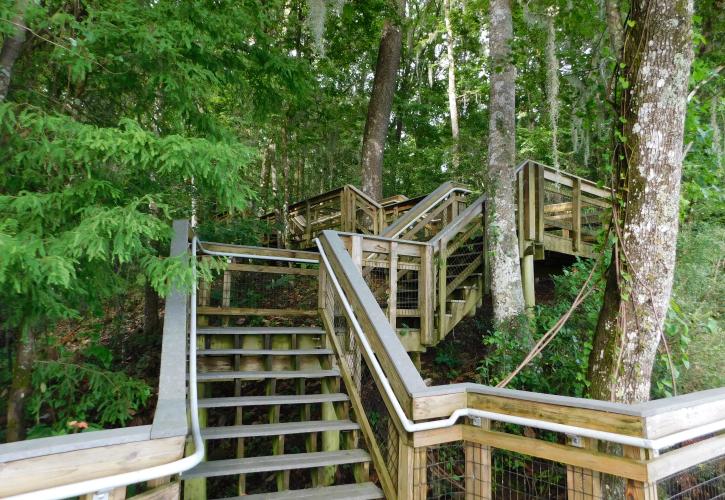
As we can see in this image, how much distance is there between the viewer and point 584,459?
199 centimetres

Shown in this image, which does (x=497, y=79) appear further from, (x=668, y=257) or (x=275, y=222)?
(x=275, y=222)

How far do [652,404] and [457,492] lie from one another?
2.36 metres

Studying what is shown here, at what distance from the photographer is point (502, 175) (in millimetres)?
5516

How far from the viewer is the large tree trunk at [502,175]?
5322mm

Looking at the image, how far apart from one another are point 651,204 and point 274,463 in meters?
3.00

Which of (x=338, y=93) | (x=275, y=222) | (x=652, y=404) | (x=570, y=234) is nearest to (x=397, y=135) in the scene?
(x=338, y=93)

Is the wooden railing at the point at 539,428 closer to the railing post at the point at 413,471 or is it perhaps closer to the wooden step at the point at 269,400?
the railing post at the point at 413,471

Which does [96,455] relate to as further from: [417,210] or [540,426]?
[417,210]

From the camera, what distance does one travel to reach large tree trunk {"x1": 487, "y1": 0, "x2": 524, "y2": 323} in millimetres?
5322

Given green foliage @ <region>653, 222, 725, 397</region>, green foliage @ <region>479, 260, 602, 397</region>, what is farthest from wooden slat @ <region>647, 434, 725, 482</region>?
green foliage @ <region>479, 260, 602, 397</region>

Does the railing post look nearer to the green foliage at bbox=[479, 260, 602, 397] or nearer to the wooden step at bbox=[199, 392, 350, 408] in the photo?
the wooden step at bbox=[199, 392, 350, 408]

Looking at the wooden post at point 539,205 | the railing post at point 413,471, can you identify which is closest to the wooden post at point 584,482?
the railing post at point 413,471

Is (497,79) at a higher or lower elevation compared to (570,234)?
higher

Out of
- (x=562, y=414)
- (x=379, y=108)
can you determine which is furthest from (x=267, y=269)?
(x=379, y=108)
